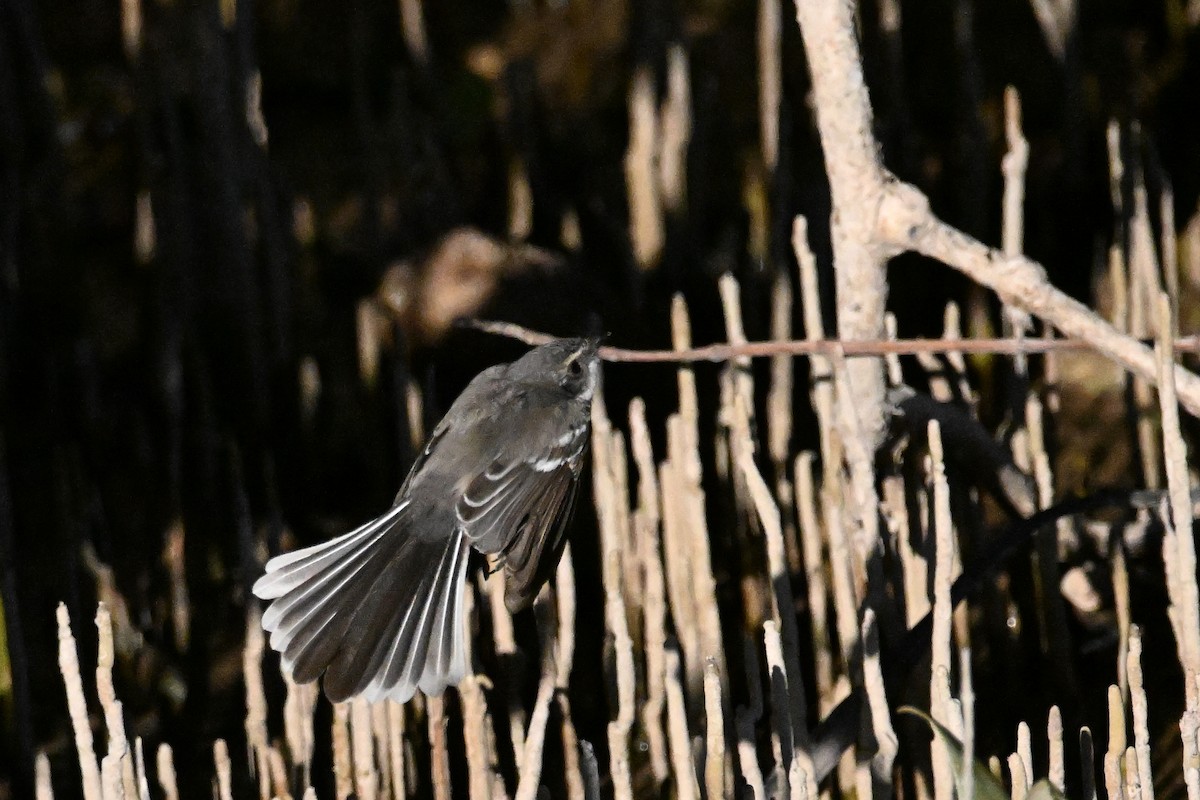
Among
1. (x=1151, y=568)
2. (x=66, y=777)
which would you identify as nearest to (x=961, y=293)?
(x=1151, y=568)

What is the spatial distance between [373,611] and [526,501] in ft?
1.57

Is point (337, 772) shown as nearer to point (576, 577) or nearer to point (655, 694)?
point (655, 694)

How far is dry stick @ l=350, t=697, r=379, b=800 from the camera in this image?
3.15 meters

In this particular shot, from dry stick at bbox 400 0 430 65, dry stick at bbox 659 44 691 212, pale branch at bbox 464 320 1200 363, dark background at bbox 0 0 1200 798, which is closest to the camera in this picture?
pale branch at bbox 464 320 1200 363

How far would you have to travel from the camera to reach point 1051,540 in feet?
12.1

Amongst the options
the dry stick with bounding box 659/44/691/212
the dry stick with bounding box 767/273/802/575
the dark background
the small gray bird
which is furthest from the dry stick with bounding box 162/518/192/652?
the dry stick with bounding box 659/44/691/212

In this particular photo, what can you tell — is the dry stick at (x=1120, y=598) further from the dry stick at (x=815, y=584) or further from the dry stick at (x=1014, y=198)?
the dry stick at (x=815, y=584)

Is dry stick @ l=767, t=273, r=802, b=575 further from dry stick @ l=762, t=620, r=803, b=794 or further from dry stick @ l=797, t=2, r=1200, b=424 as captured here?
dry stick @ l=762, t=620, r=803, b=794

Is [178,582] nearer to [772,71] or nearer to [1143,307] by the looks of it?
[772,71]

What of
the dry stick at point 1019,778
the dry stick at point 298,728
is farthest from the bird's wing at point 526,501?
the dry stick at point 1019,778

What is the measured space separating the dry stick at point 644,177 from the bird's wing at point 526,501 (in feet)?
5.41

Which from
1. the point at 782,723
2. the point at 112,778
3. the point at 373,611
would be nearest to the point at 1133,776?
the point at 782,723

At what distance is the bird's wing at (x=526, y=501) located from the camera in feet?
11.2

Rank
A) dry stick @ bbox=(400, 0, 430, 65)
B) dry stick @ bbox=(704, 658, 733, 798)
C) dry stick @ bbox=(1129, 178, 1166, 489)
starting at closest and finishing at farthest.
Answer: dry stick @ bbox=(704, 658, 733, 798) → dry stick @ bbox=(1129, 178, 1166, 489) → dry stick @ bbox=(400, 0, 430, 65)
